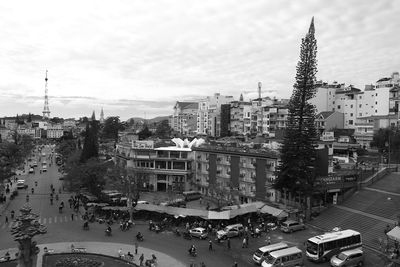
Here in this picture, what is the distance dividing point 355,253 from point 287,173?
45.1 ft

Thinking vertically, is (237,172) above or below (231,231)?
above

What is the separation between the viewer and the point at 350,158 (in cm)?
6162

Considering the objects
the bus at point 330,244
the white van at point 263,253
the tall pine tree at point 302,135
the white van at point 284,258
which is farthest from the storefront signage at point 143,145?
the white van at point 284,258

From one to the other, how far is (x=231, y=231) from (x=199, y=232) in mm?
2779

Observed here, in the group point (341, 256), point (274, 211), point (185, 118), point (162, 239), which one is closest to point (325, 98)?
point (185, 118)

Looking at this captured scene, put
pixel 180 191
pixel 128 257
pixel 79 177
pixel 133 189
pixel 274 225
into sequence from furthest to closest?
pixel 180 191 → pixel 79 177 → pixel 133 189 → pixel 274 225 → pixel 128 257

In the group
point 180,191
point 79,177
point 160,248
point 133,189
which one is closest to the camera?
point 160,248

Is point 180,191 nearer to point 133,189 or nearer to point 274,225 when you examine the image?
point 133,189

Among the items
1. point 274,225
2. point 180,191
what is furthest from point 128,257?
point 180,191

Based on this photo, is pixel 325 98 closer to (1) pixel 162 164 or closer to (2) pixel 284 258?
(1) pixel 162 164

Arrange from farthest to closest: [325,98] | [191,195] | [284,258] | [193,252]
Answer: [325,98] → [191,195] → [193,252] → [284,258]

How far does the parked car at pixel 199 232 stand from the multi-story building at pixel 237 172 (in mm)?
10477

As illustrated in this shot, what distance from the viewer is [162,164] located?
58.2 meters

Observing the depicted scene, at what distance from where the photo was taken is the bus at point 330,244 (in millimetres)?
26344
